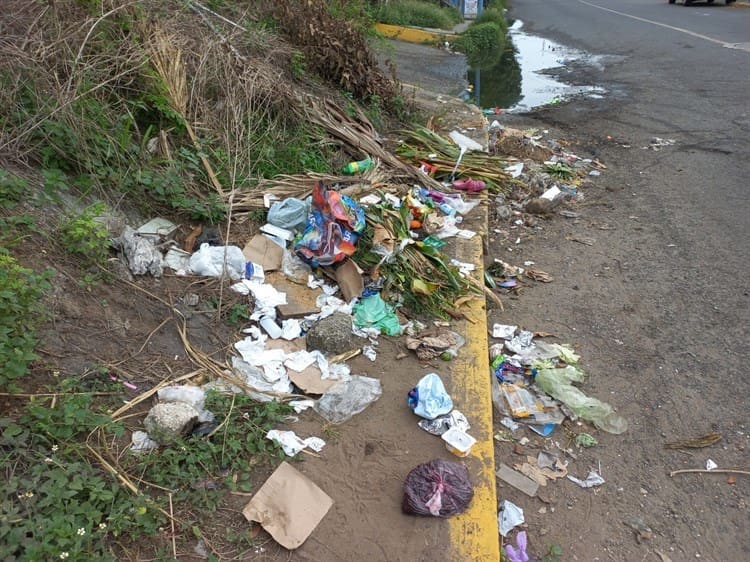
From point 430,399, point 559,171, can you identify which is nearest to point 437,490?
point 430,399

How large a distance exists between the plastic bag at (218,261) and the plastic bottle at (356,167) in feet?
4.90

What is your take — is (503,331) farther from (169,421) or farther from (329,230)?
(169,421)

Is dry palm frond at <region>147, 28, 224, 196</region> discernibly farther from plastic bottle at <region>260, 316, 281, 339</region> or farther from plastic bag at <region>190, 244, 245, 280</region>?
plastic bottle at <region>260, 316, 281, 339</region>

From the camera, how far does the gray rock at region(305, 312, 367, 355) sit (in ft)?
9.48

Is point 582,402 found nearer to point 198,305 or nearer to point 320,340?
point 320,340

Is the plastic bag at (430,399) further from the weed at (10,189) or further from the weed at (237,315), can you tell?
the weed at (10,189)

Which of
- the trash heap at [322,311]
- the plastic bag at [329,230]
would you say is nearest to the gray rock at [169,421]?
the trash heap at [322,311]

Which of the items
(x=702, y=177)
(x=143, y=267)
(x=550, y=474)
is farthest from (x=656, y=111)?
(x=143, y=267)

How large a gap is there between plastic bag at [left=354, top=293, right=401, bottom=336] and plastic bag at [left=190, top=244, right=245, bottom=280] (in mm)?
742

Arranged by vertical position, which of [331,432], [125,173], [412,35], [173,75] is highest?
[173,75]

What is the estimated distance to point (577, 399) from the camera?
2.75m

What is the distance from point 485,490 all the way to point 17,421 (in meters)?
1.81

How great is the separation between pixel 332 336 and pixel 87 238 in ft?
4.39

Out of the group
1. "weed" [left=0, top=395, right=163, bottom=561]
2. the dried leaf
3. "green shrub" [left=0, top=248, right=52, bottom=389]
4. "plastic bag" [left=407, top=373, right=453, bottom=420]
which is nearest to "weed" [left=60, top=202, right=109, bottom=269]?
"green shrub" [left=0, top=248, right=52, bottom=389]
